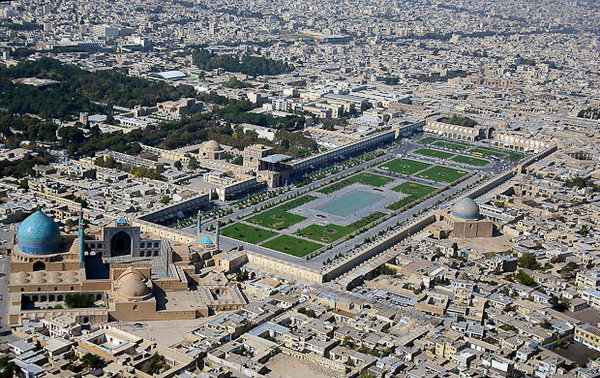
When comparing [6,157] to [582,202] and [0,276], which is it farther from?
[582,202]

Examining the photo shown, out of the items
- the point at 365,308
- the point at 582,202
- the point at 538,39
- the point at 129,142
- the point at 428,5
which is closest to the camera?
the point at 365,308

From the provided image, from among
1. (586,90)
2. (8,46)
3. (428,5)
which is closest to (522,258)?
(586,90)

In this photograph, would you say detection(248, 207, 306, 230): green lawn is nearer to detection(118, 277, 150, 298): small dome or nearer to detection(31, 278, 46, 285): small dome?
detection(118, 277, 150, 298): small dome

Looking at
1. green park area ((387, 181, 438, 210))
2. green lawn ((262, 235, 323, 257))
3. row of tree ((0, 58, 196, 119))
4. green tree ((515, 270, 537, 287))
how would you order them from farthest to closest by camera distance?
row of tree ((0, 58, 196, 119))
green park area ((387, 181, 438, 210))
green lawn ((262, 235, 323, 257))
green tree ((515, 270, 537, 287))

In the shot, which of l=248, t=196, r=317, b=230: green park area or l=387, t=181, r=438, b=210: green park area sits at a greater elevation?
l=387, t=181, r=438, b=210: green park area

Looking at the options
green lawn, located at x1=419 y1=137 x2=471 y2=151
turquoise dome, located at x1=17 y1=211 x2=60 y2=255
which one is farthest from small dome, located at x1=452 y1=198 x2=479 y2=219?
turquoise dome, located at x1=17 y1=211 x2=60 y2=255

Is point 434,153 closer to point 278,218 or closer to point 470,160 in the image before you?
point 470,160
